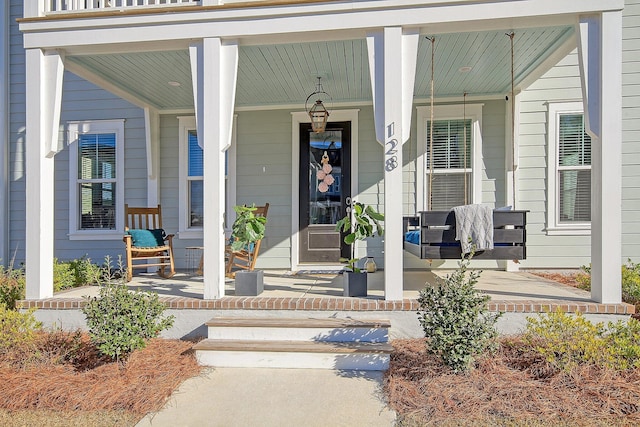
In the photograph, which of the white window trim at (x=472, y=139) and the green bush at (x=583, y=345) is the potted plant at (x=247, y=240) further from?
the white window trim at (x=472, y=139)

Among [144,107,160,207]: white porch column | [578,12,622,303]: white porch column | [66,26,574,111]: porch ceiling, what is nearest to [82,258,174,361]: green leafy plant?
[66,26,574,111]: porch ceiling

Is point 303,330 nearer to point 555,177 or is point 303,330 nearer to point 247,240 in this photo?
point 247,240

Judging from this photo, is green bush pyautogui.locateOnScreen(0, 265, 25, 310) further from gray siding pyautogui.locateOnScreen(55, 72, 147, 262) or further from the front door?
the front door

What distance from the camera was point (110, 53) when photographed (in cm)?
388

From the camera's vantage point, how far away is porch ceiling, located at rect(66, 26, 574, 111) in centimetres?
391

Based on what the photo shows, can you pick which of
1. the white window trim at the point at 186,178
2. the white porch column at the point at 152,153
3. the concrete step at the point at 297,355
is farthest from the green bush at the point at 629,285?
the white porch column at the point at 152,153

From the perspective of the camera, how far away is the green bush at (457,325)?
2547 millimetres

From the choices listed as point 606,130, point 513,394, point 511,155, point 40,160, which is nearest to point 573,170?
point 511,155

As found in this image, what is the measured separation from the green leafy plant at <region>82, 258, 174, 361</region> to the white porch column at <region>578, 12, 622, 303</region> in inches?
137

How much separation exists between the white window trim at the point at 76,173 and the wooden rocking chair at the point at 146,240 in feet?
1.59

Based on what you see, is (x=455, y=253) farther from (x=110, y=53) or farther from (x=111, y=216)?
(x=111, y=216)

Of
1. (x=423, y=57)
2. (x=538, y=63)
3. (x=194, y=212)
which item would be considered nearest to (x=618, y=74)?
(x=538, y=63)

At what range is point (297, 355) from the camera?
9.80ft

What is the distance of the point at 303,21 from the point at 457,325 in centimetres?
275
